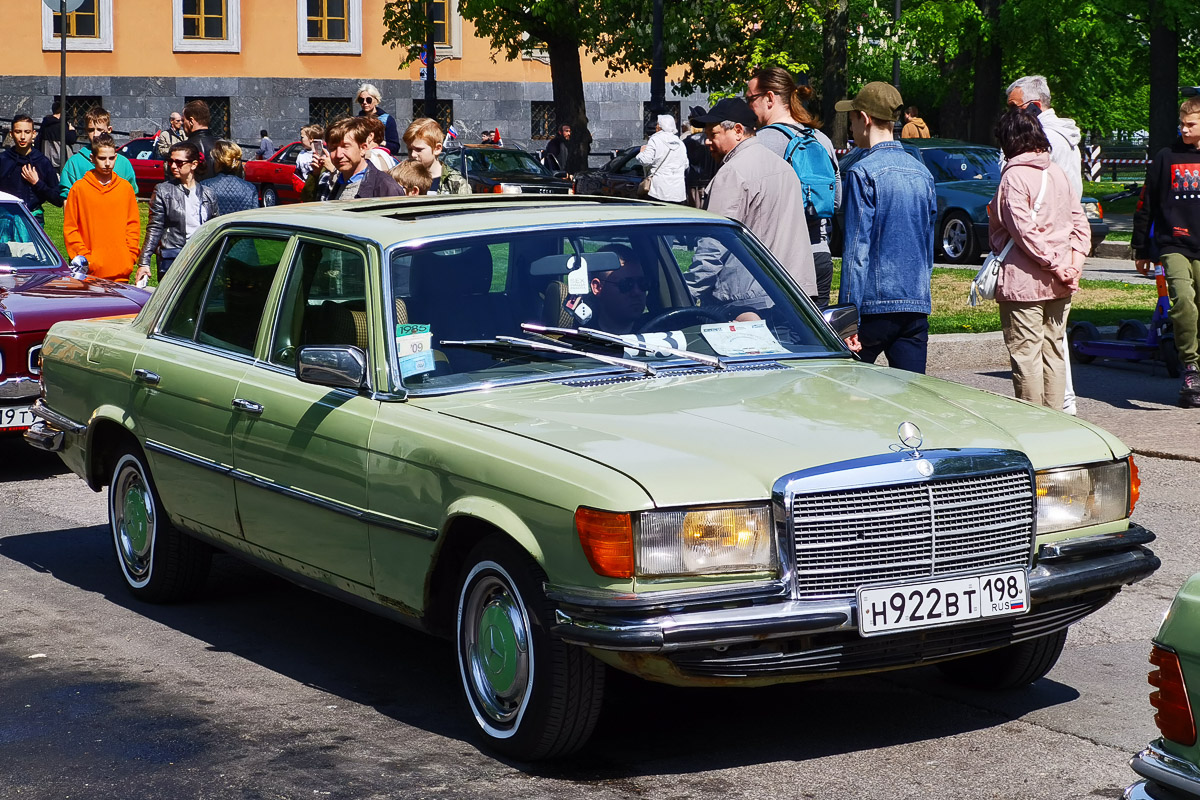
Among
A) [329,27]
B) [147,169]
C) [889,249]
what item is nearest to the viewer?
[889,249]

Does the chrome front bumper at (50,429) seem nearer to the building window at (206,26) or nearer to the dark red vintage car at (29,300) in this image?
the dark red vintage car at (29,300)

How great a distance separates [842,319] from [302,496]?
213 centimetres

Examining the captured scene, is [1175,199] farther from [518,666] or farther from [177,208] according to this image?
[518,666]

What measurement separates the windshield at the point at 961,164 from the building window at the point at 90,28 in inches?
1193

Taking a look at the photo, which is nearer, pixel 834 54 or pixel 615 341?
pixel 615 341

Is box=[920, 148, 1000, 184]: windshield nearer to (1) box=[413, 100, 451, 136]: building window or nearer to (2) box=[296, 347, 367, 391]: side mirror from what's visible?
(2) box=[296, 347, 367, 391]: side mirror

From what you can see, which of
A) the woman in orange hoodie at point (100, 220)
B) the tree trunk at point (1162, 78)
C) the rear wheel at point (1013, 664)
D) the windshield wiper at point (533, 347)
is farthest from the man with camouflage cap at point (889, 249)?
the tree trunk at point (1162, 78)

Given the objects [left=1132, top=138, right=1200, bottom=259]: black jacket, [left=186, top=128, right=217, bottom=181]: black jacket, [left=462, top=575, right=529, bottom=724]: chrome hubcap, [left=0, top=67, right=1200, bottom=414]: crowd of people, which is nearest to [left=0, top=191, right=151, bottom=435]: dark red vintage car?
[left=0, top=67, right=1200, bottom=414]: crowd of people

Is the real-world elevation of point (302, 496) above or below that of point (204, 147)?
below

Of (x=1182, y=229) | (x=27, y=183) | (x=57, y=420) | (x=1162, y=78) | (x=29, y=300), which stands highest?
(x=1162, y=78)

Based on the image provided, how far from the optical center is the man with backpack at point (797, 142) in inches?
354

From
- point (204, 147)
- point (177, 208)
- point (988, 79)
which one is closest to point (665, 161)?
point (204, 147)

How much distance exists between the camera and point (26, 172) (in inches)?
591

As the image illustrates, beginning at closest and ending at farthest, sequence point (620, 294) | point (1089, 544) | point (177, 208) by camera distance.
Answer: point (1089, 544), point (620, 294), point (177, 208)
